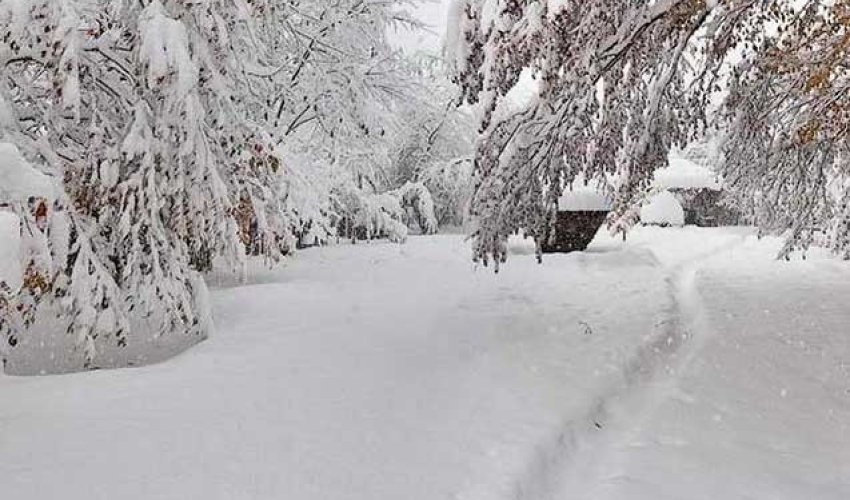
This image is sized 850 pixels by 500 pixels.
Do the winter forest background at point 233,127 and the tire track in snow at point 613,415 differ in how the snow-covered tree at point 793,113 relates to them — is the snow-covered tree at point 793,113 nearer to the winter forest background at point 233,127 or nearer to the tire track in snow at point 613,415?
the winter forest background at point 233,127

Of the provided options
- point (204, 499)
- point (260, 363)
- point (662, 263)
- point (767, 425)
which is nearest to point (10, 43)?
point (260, 363)

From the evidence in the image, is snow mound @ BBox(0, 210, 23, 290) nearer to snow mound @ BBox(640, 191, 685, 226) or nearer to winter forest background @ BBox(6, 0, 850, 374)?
winter forest background @ BBox(6, 0, 850, 374)

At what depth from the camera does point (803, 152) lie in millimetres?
10164

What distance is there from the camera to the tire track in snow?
15.9ft

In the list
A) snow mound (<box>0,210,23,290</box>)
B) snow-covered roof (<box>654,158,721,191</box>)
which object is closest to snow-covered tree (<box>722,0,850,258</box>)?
snow mound (<box>0,210,23,290</box>)

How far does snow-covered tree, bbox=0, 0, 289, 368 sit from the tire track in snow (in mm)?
3036

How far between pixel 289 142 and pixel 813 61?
779 cm

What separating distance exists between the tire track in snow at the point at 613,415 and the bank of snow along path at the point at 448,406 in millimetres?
22

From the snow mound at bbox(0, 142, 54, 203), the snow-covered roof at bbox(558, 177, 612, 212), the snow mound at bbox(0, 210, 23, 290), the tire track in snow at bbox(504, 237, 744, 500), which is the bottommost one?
the tire track in snow at bbox(504, 237, 744, 500)

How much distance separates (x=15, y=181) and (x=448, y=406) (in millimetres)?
3176

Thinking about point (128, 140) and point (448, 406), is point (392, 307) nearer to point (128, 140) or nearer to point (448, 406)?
point (448, 406)

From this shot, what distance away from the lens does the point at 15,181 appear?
3.99m

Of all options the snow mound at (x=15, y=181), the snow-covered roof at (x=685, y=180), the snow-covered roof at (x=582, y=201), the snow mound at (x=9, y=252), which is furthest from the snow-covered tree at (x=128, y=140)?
the snow-covered roof at (x=685, y=180)

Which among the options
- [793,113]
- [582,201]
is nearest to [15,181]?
[793,113]
